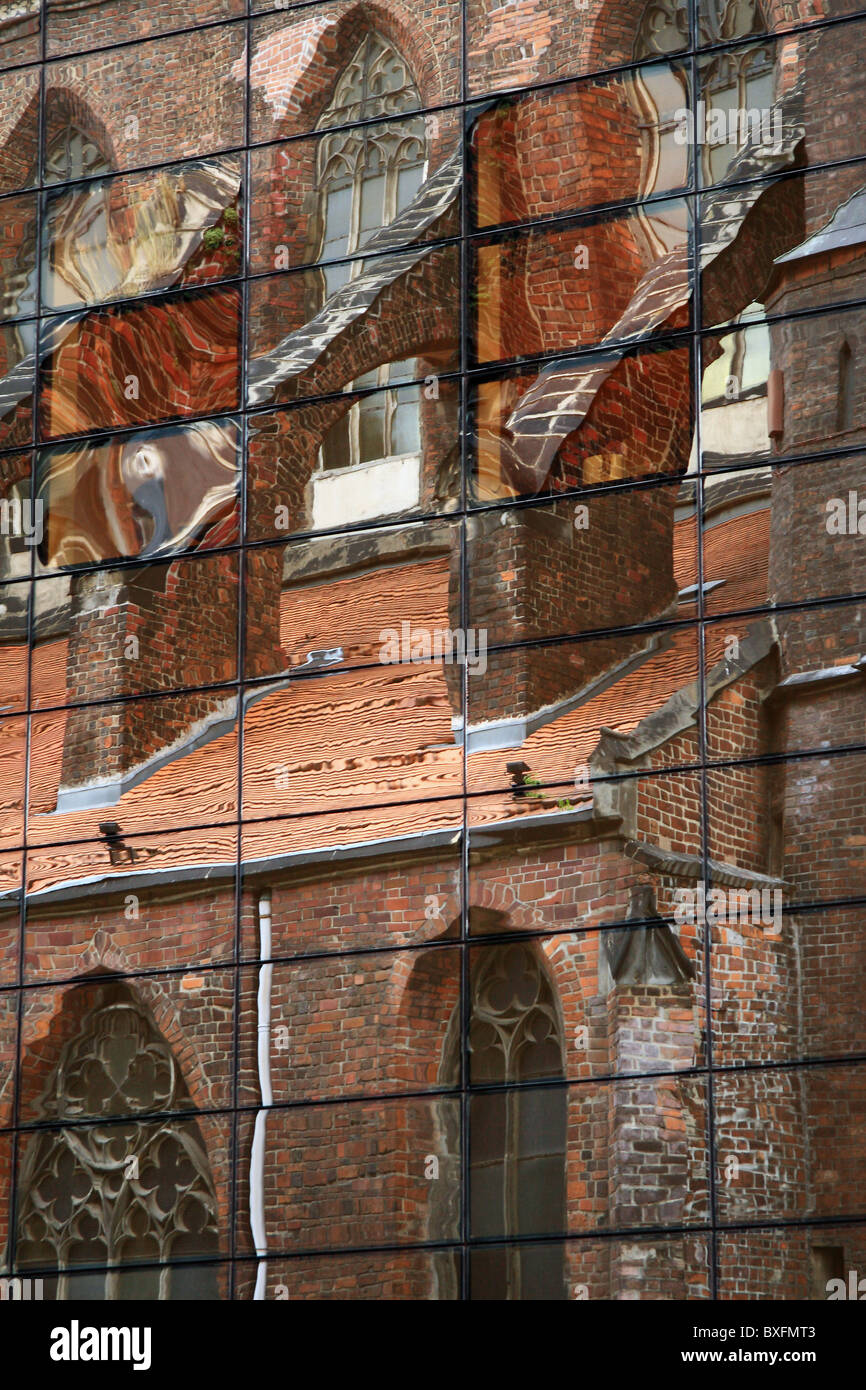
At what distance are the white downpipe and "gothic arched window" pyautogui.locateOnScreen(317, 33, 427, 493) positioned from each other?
3743 mm

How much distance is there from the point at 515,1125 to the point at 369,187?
272 inches

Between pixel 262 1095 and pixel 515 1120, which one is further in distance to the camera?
pixel 262 1095

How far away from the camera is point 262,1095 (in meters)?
13.5

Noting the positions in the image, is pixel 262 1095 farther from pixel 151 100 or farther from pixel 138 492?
pixel 151 100

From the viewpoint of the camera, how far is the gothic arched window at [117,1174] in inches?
539

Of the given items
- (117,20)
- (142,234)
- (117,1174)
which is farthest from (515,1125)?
(117,20)

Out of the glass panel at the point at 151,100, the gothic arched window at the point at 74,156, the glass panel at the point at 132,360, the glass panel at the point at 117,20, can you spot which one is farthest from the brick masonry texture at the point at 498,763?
the glass panel at the point at 117,20

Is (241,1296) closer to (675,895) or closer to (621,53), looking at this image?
(675,895)

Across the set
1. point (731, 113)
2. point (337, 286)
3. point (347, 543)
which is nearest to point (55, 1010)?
point (347, 543)

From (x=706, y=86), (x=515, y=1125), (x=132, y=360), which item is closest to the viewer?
(x=515, y=1125)

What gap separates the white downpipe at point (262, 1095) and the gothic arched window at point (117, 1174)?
17.9 inches

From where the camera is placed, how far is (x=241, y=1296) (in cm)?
1303

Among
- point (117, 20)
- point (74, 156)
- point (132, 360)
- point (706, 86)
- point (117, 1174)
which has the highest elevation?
point (117, 20)

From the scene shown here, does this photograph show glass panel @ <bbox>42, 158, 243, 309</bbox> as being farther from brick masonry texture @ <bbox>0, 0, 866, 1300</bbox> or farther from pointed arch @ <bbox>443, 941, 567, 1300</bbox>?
pointed arch @ <bbox>443, 941, 567, 1300</bbox>
